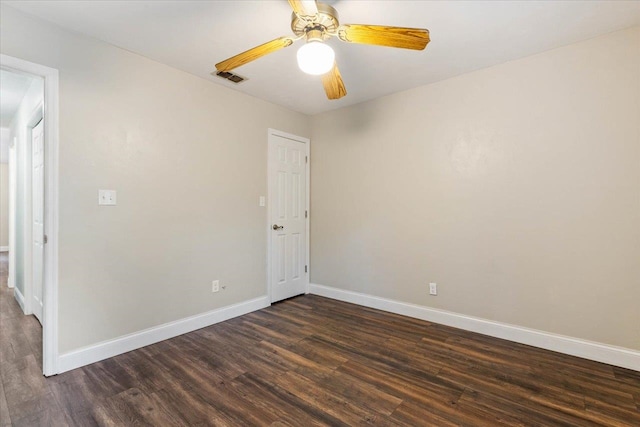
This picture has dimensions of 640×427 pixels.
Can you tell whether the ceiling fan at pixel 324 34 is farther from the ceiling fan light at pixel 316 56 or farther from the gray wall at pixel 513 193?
the gray wall at pixel 513 193

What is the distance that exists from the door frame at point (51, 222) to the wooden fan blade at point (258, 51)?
1270mm

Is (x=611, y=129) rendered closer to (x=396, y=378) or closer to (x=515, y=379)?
(x=515, y=379)

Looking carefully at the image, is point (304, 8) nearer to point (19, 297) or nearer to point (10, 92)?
point (10, 92)

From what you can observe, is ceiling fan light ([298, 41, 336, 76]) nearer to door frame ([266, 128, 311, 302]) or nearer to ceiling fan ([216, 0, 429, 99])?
ceiling fan ([216, 0, 429, 99])

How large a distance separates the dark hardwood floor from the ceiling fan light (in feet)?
6.75

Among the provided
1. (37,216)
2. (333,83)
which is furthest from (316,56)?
(37,216)

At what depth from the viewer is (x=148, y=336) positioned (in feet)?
8.44

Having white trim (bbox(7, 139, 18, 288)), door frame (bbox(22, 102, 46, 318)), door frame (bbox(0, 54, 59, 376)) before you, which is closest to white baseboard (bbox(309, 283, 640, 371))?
door frame (bbox(0, 54, 59, 376))

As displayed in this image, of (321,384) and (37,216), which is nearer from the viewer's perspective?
(321,384)

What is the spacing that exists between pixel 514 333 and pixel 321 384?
74.4 inches

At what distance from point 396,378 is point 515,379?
2.75 ft

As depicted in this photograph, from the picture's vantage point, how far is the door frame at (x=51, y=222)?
2076mm

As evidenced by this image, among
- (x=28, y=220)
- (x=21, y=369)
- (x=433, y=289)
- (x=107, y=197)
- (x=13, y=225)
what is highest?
(x=107, y=197)

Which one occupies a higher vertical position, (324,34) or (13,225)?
(324,34)
